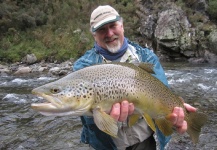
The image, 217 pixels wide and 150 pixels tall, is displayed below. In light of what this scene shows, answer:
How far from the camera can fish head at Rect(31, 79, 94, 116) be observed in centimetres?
219

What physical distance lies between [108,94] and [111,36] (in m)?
0.75

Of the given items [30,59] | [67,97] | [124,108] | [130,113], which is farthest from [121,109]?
[30,59]

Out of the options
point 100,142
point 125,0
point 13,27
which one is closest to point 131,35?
point 125,0

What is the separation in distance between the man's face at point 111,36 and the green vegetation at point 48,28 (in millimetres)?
21205

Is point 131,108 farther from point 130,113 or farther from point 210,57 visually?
point 210,57

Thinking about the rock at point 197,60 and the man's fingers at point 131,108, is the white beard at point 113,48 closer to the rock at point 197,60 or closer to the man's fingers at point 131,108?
the man's fingers at point 131,108

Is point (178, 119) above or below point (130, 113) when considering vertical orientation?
below

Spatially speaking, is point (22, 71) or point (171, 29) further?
point (171, 29)

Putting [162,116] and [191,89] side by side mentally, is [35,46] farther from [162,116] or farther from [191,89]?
[162,116]

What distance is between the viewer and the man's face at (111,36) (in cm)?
278

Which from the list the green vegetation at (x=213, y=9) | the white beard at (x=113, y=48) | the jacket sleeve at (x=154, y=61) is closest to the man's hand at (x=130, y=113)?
the jacket sleeve at (x=154, y=61)

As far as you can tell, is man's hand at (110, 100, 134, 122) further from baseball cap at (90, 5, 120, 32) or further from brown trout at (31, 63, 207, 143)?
baseball cap at (90, 5, 120, 32)

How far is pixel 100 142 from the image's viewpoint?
2854mm

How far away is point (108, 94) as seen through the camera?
2279 mm
